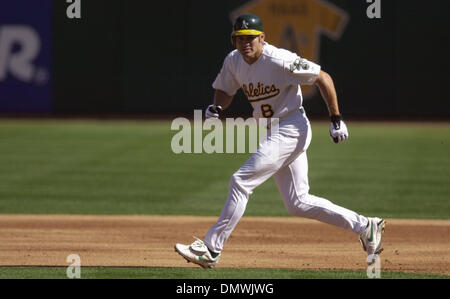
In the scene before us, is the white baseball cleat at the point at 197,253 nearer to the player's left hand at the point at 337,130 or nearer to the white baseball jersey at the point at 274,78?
the white baseball jersey at the point at 274,78

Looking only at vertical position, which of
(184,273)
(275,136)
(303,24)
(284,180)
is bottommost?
(184,273)

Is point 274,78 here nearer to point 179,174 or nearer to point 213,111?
point 213,111

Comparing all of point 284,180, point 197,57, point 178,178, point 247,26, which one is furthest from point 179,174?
point 197,57

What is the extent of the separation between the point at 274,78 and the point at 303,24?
60.1ft

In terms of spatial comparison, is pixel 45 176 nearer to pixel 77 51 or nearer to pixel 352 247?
pixel 352 247

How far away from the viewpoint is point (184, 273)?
6934mm

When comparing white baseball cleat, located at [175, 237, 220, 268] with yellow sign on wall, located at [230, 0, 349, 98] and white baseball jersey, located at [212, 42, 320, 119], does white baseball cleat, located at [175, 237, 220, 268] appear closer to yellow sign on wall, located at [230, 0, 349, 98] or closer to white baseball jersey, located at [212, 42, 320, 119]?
white baseball jersey, located at [212, 42, 320, 119]

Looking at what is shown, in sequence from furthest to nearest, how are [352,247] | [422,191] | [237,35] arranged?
[422,191] → [352,247] → [237,35]

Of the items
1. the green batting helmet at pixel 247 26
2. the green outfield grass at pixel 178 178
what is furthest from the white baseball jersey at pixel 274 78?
the green outfield grass at pixel 178 178

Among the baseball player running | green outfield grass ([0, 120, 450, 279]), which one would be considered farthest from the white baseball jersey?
green outfield grass ([0, 120, 450, 279])

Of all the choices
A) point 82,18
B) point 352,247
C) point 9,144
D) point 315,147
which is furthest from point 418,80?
point 352,247

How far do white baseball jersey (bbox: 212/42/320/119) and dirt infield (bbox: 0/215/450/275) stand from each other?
1345mm
